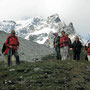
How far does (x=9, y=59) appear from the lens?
14.5 m

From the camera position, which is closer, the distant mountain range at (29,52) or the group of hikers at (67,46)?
the group of hikers at (67,46)

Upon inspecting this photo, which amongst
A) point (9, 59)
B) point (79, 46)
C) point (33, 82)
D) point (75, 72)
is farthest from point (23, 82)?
point (79, 46)

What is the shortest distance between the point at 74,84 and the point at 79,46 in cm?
918

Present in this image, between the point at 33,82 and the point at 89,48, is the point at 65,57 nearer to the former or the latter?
the point at 89,48

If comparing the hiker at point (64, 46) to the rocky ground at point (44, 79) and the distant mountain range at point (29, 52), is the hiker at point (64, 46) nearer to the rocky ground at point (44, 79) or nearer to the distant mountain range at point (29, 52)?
the rocky ground at point (44, 79)

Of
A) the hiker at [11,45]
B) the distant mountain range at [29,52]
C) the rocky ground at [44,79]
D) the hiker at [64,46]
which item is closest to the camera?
the rocky ground at [44,79]

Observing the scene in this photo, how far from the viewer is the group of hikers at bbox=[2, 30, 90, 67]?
14227 millimetres

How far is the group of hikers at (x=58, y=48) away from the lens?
1423cm

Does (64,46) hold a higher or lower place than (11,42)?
lower

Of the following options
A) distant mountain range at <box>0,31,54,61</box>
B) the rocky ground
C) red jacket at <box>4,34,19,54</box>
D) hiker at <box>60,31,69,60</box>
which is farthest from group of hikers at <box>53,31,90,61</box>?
distant mountain range at <box>0,31,54,61</box>

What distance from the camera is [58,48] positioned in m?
18.9

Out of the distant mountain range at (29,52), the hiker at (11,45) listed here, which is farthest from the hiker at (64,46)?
the distant mountain range at (29,52)

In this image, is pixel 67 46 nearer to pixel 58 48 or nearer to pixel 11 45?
pixel 58 48

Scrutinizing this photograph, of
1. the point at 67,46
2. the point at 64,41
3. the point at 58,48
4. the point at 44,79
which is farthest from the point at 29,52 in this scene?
the point at 44,79
